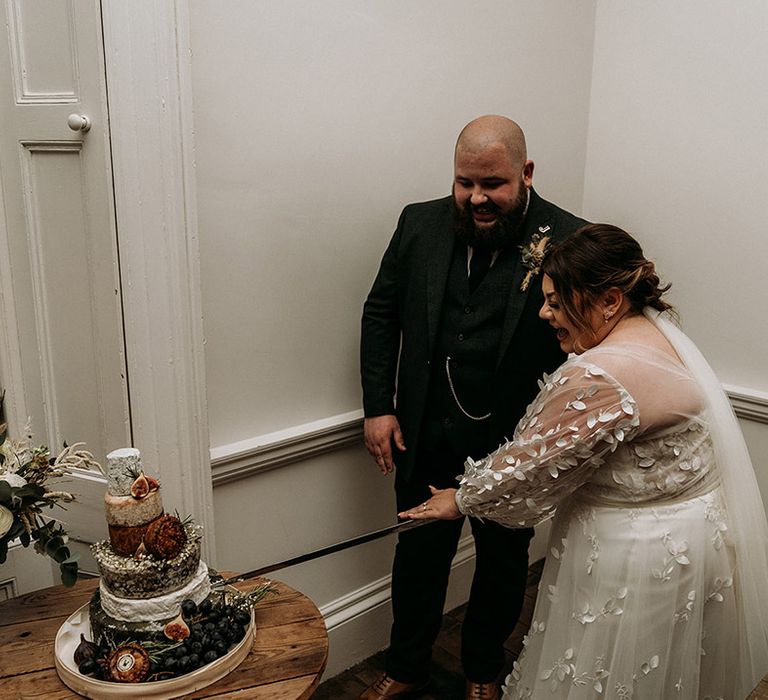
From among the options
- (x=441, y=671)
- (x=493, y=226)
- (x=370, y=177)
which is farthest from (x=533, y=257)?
(x=441, y=671)

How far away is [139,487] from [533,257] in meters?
1.12

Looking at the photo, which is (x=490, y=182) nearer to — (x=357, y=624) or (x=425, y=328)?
(x=425, y=328)

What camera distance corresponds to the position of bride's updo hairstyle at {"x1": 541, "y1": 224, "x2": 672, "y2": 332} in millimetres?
1599

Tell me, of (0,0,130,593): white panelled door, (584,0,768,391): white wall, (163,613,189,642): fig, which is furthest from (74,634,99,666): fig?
(584,0,768,391): white wall

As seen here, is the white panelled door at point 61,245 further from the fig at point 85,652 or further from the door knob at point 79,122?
the fig at point 85,652

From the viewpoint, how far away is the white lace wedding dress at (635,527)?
1.53m

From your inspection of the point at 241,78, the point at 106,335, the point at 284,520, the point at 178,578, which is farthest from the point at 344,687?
the point at 241,78

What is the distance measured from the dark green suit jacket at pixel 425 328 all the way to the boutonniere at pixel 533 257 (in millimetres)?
18

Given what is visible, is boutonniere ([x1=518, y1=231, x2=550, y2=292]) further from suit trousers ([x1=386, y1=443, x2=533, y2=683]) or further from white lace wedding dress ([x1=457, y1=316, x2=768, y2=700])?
suit trousers ([x1=386, y1=443, x2=533, y2=683])

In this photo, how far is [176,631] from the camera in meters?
1.35

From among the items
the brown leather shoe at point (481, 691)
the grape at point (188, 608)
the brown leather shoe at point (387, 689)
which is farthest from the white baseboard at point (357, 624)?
the grape at point (188, 608)

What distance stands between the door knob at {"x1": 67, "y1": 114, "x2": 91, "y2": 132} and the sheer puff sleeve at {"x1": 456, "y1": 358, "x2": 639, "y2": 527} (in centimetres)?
110

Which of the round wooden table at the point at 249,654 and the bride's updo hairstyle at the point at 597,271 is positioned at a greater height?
the bride's updo hairstyle at the point at 597,271

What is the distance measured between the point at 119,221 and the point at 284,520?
97 centimetres
